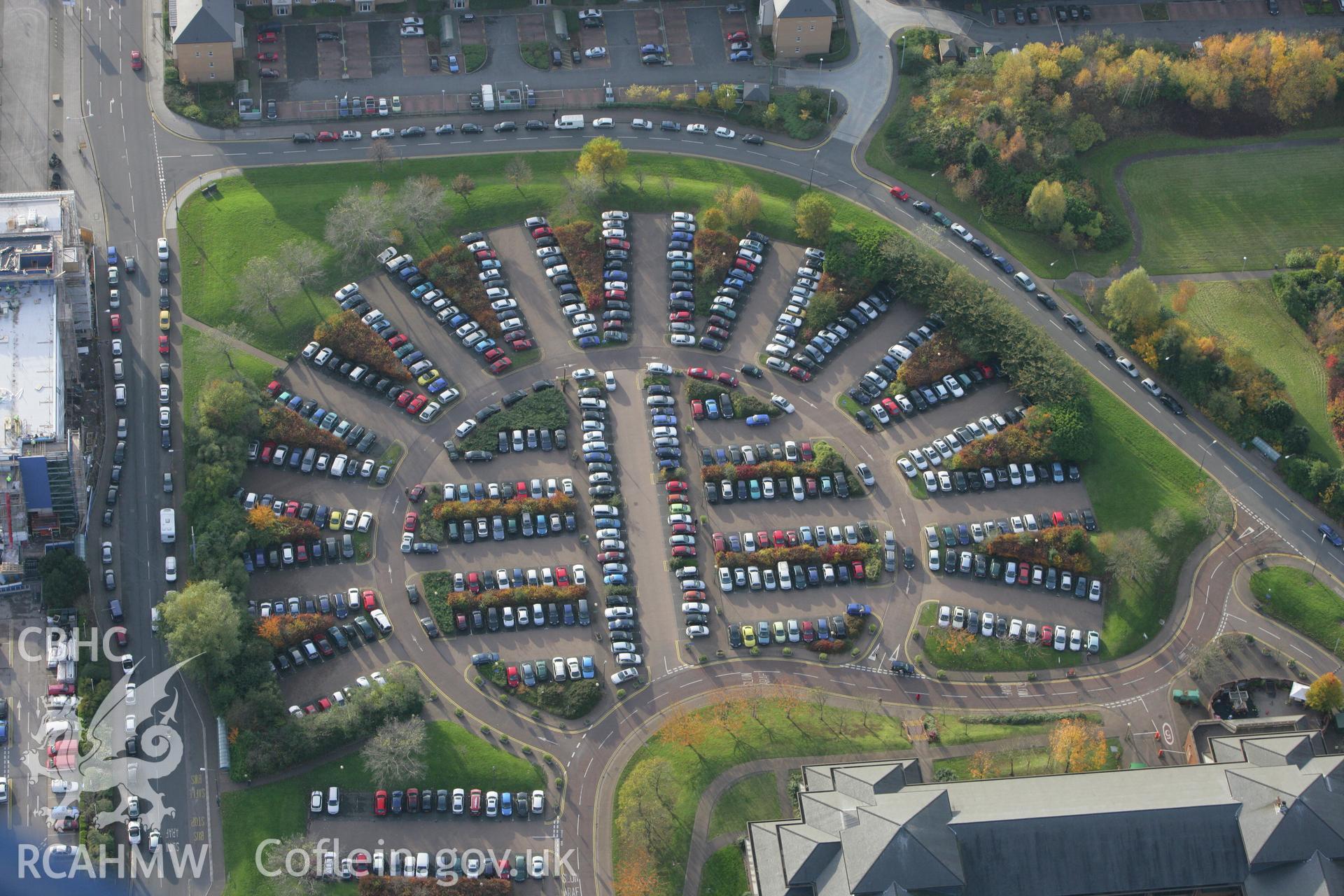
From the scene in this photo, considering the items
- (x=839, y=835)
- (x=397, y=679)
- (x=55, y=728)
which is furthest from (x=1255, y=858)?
(x=55, y=728)

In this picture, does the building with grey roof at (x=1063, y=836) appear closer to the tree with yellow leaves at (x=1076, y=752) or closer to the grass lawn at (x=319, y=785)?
the tree with yellow leaves at (x=1076, y=752)

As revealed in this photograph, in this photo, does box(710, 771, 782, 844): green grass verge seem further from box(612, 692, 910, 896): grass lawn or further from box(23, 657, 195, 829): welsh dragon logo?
box(23, 657, 195, 829): welsh dragon logo

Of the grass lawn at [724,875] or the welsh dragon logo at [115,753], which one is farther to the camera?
the welsh dragon logo at [115,753]

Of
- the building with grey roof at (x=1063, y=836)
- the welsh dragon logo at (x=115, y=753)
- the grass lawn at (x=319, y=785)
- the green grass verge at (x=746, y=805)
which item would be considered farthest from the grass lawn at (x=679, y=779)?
the welsh dragon logo at (x=115, y=753)

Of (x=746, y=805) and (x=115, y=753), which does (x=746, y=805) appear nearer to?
(x=746, y=805)

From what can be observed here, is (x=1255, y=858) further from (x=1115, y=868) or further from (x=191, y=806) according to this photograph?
(x=191, y=806)

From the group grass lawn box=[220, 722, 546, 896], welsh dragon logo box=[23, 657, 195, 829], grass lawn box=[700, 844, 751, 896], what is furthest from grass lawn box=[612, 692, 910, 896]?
welsh dragon logo box=[23, 657, 195, 829]

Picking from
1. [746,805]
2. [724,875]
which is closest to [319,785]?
[724,875]
